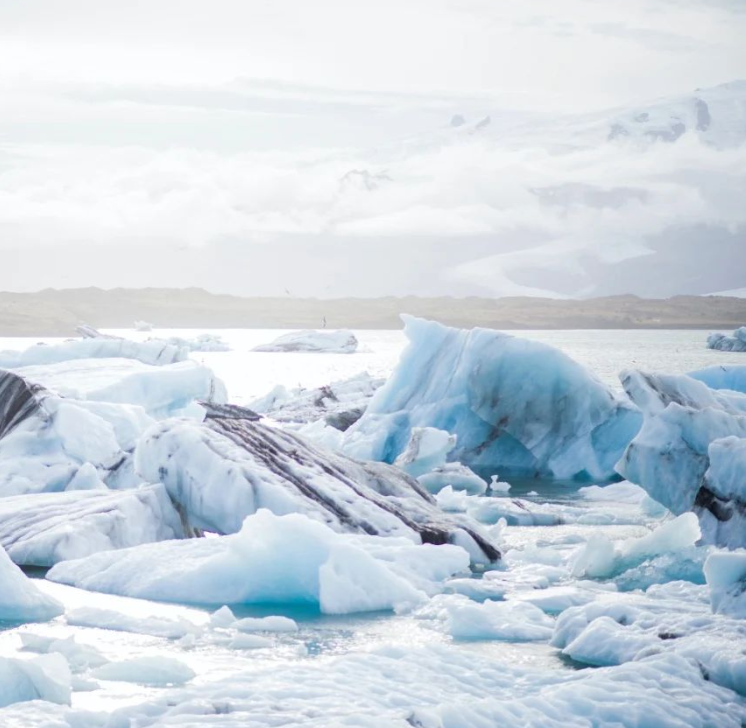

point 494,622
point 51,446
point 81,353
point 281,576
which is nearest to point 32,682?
point 281,576

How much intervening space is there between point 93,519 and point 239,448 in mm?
1564

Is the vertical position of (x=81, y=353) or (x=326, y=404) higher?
(x=81, y=353)

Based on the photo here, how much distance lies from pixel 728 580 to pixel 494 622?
167 centimetres

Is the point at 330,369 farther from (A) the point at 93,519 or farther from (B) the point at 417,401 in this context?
(A) the point at 93,519

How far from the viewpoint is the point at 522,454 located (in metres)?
20.0

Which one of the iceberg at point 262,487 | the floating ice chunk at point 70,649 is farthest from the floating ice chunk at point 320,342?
the floating ice chunk at point 70,649

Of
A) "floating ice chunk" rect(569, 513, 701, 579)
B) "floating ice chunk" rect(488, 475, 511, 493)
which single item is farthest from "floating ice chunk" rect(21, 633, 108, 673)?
"floating ice chunk" rect(488, 475, 511, 493)

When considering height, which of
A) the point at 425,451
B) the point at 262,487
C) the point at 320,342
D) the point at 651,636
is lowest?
the point at 320,342

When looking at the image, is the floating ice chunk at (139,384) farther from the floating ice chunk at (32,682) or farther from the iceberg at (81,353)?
the floating ice chunk at (32,682)

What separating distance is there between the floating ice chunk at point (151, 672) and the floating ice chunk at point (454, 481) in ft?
33.4

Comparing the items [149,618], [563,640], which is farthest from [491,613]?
[149,618]

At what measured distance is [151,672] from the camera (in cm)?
687

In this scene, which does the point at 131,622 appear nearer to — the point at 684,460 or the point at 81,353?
the point at 684,460

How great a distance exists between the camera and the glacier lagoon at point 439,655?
6215mm
